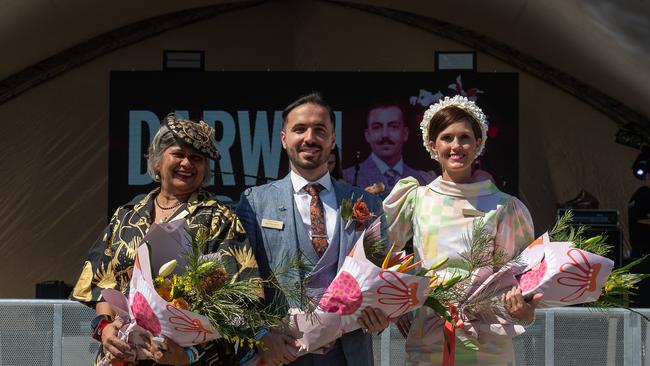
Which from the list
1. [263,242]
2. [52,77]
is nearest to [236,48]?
[52,77]

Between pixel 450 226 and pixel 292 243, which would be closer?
pixel 292 243

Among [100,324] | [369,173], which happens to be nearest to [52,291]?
[369,173]

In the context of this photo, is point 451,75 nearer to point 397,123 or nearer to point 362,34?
point 397,123

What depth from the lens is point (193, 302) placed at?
3020 mm

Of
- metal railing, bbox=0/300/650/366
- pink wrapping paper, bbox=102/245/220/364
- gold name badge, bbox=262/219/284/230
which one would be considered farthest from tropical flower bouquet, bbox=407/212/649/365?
metal railing, bbox=0/300/650/366

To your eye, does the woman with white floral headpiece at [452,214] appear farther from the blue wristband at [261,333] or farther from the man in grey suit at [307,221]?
the blue wristband at [261,333]

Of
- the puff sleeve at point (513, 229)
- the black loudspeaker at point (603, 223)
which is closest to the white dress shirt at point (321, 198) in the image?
the puff sleeve at point (513, 229)

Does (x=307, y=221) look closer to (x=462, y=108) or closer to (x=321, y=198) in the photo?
(x=321, y=198)

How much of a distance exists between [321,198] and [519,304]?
2.20 ft

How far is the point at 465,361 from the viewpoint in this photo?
133 inches

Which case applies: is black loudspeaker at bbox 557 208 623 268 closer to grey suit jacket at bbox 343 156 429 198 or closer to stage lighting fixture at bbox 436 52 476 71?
grey suit jacket at bbox 343 156 429 198

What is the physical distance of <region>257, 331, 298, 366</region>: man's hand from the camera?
126 inches

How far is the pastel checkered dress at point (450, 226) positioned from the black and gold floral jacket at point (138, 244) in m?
0.54

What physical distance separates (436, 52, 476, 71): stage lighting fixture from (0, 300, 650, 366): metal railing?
5.34 meters
